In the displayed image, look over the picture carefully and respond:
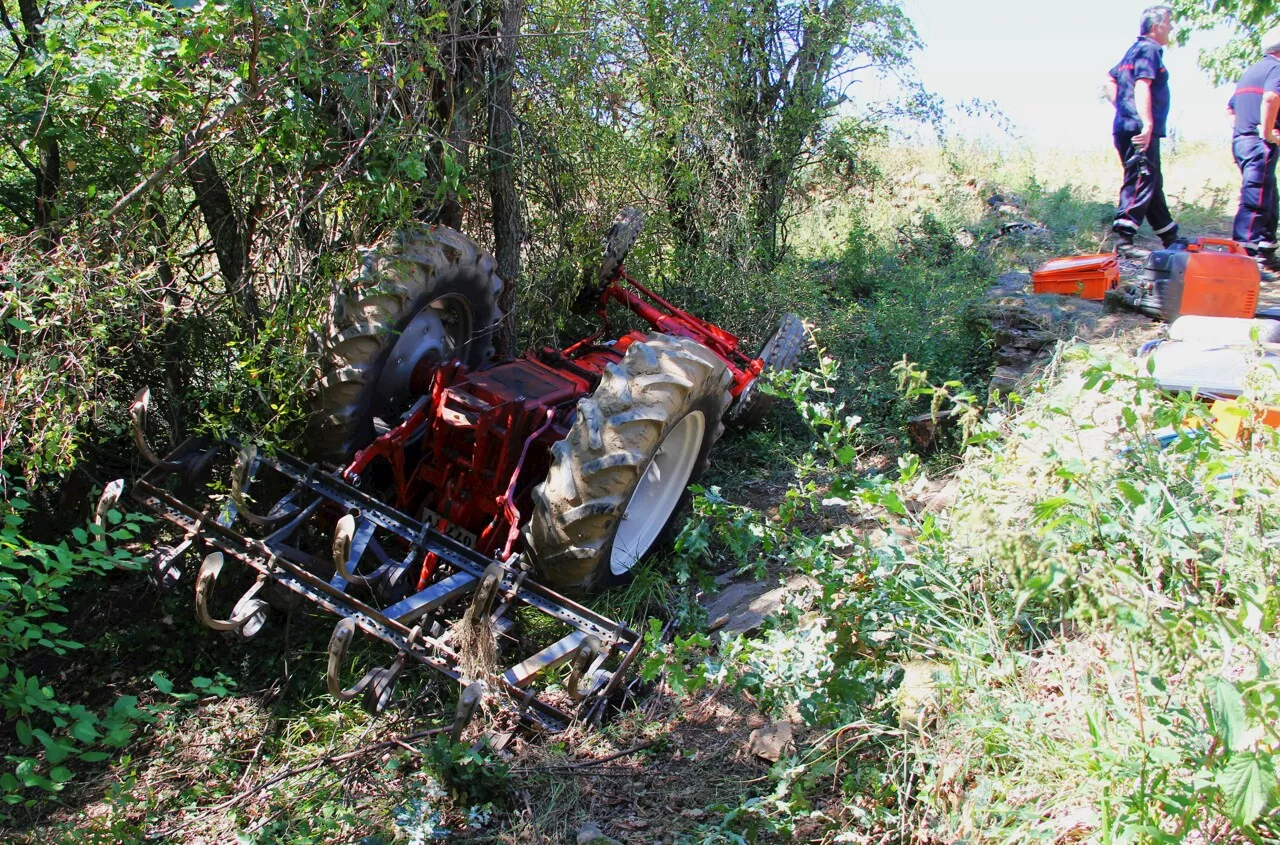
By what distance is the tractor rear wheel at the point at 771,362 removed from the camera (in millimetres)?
5812

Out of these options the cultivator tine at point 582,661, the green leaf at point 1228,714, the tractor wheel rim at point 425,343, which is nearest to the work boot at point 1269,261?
the tractor wheel rim at point 425,343

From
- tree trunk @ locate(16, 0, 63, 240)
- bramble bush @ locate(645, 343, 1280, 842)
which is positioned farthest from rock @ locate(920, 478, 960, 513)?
tree trunk @ locate(16, 0, 63, 240)

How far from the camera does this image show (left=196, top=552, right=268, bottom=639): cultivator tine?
3.34m

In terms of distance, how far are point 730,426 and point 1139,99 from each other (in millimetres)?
4341

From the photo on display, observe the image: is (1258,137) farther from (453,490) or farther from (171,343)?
(171,343)

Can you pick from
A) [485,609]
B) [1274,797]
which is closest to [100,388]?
[485,609]

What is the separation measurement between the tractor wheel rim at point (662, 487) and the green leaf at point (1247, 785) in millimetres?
2816

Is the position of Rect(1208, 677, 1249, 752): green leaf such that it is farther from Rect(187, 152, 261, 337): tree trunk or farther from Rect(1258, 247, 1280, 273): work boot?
Rect(1258, 247, 1280, 273): work boot

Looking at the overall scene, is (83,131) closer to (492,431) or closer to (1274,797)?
(492,431)

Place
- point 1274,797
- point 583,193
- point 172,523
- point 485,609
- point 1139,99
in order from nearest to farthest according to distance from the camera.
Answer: point 1274,797
point 485,609
point 172,523
point 583,193
point 1139,99

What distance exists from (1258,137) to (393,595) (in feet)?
24.0

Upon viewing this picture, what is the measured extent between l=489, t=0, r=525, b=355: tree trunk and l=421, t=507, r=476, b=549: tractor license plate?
142 cm

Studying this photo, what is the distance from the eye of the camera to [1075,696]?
2639mm

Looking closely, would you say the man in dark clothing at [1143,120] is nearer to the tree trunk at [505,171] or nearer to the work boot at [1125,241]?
the work boot at [1125,241]
